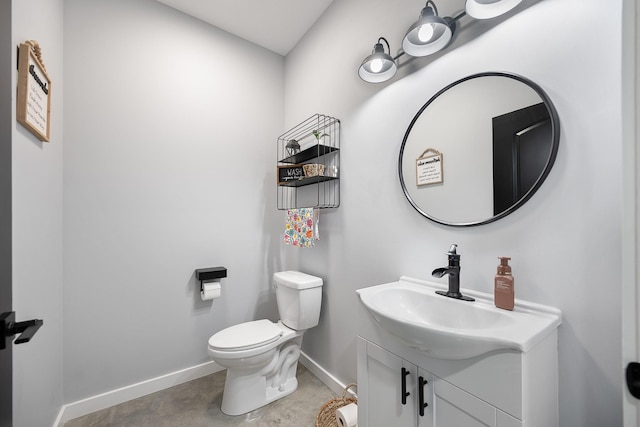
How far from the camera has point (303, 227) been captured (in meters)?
1.94

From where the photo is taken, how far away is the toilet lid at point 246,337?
1.56 meters

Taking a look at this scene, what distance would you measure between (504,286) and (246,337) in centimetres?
143

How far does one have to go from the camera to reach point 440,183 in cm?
124

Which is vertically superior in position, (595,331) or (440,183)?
(440,183)

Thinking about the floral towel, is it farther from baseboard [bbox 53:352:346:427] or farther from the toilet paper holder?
baseboard [bbox 53:352:346:427]

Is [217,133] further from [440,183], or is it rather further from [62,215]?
[440,183]

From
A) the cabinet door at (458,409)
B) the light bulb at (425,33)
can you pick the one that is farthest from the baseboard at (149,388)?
the light bulb at (425,33)

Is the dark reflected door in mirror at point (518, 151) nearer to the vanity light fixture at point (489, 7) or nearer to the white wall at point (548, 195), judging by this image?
the white wall at point (548, 195)

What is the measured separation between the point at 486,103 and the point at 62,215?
234cm

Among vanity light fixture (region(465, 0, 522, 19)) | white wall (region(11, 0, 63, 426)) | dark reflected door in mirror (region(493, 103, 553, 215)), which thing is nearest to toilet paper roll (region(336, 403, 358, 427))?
dark reflected door in mirror (region(493, 103, 553, 215))

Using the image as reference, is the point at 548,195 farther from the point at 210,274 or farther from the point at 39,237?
the point at 39,237

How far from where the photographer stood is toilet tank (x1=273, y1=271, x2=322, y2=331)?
1830mm

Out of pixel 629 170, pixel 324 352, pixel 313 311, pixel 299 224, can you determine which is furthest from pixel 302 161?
pixel 629 170

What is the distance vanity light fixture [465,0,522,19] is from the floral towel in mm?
1321
